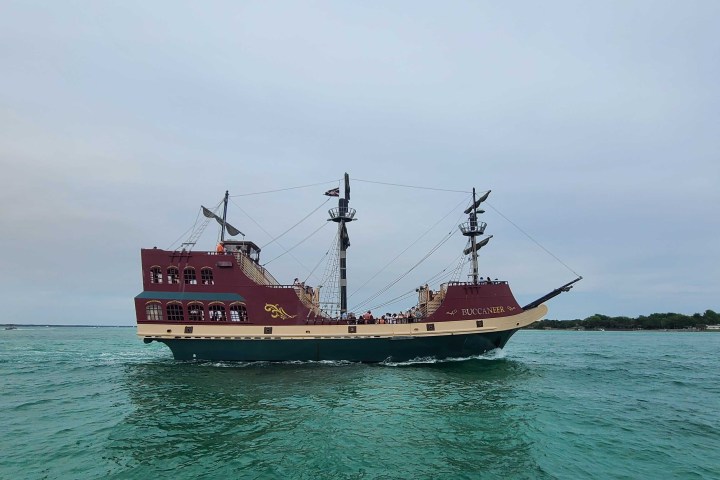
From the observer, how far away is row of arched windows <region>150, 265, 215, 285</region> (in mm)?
26328

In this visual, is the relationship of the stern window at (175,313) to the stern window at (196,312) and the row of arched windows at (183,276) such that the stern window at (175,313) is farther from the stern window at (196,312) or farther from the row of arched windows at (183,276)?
the row of arched windows at (183,276)

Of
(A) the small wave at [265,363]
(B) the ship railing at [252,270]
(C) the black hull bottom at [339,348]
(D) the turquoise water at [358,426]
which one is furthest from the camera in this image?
(B) the ship railing at [252,270]

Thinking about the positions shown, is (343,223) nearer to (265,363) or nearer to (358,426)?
(265,363)

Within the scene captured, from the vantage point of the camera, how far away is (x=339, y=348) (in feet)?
83.7

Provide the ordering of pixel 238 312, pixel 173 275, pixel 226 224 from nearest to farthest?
pixel 238 312 < pixel 173 275 < pixel 226 224

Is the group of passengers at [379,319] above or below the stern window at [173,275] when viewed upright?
below

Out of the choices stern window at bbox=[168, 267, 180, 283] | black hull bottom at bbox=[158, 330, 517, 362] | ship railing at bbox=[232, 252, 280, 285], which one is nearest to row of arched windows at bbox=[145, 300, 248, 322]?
black hull bottom at bbox=[158, 330, 517, 362]

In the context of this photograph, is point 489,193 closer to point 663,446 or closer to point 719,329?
point 663,446

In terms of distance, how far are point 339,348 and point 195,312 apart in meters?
9.66

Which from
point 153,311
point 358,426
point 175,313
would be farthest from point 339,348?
point 358,426

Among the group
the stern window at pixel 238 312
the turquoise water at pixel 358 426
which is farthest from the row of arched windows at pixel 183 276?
the turquoise water at pixel 358 426

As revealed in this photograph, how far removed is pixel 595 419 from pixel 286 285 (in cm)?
1849

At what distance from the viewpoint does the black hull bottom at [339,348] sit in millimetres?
25406

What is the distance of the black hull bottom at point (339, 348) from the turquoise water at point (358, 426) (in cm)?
354
